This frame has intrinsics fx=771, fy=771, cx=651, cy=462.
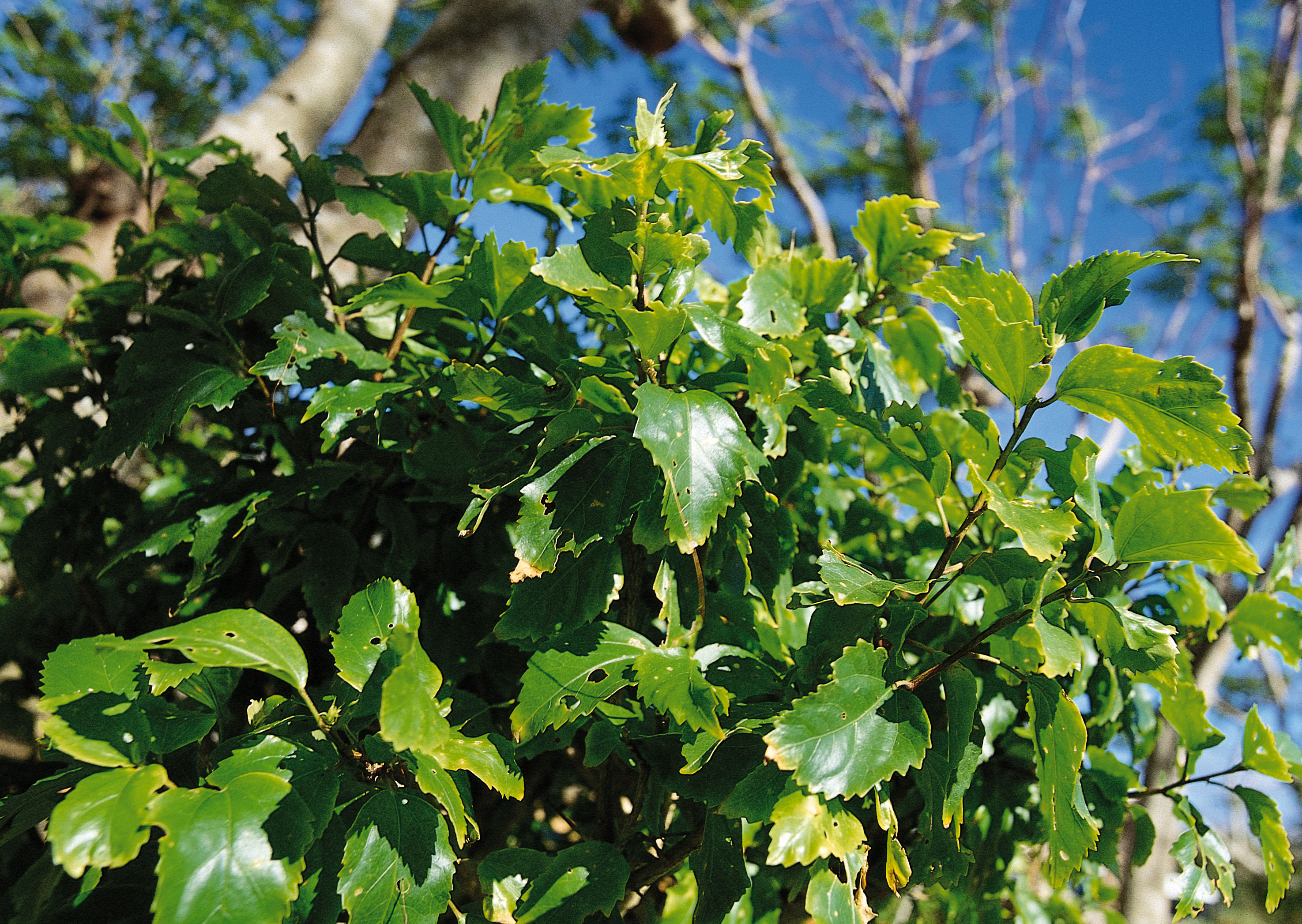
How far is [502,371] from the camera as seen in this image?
0.86 m

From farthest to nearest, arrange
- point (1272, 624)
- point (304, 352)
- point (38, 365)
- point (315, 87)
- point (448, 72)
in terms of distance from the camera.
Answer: point (315, 87) → point (448, 72) → point (38, 365) → point (1272, 624) → point (304, 352)

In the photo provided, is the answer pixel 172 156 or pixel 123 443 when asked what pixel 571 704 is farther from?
pixel 172 156

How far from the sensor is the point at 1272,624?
1006 millimetres

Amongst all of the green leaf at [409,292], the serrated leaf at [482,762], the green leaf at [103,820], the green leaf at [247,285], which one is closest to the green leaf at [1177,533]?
the serrated leaf at [482,762]

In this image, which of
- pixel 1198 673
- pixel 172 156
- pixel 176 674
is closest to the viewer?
pixel 176 674

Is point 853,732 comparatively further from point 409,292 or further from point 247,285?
point 247,285

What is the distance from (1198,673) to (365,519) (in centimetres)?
338

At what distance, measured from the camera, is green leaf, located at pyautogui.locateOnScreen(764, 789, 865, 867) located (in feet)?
2.03

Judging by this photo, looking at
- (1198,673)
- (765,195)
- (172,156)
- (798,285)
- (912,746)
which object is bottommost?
(1198,673)

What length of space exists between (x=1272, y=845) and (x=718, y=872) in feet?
2.02

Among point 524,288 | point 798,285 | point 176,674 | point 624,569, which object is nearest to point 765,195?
point 798,285

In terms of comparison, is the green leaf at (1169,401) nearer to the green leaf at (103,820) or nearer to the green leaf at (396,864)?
the green leaf at (396,864)

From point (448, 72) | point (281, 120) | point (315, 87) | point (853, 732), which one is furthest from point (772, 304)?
point (315, 87)

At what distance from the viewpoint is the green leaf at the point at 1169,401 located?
2.23ft
